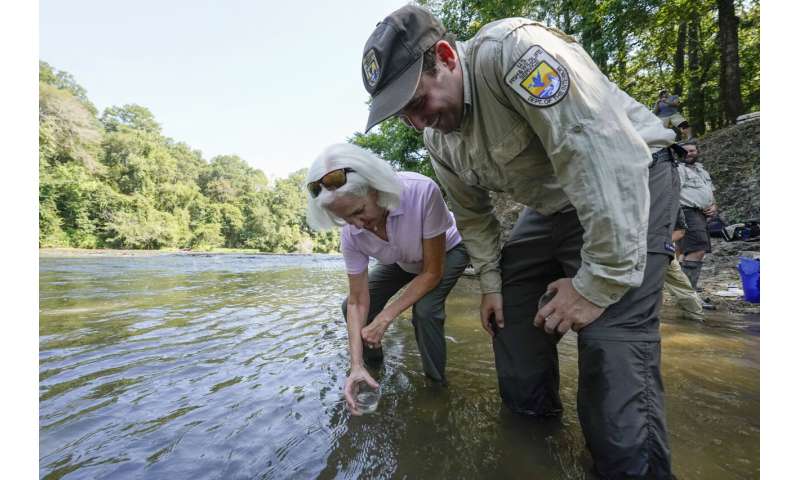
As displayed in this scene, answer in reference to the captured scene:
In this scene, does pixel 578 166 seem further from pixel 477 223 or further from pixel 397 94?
pixel 477 223

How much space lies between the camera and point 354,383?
196cm

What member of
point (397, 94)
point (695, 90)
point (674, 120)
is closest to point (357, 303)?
point (397, 94)

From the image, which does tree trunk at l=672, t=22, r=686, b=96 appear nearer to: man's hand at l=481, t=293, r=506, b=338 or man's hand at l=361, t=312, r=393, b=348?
man's hand at l=481, t=293, r=506, b=338

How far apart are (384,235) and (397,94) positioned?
3.08 ft

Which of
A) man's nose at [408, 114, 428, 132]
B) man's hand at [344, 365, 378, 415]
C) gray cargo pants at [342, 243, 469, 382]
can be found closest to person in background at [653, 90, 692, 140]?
gray cargo pants at [342, 243, 469, 382]

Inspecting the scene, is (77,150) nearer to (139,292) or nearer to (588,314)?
(139,292)

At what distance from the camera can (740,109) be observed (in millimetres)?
9023

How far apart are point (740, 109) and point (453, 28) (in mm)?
8271

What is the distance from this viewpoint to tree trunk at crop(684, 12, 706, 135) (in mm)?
12133

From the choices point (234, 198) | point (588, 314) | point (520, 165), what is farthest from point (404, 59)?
point (234, 198)

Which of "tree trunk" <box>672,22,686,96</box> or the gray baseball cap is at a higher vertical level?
"tree trunk" <box>672,22,686,96</box>

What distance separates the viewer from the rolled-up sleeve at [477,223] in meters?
1.95

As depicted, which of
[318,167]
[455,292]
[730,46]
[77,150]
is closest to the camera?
[318,167]
